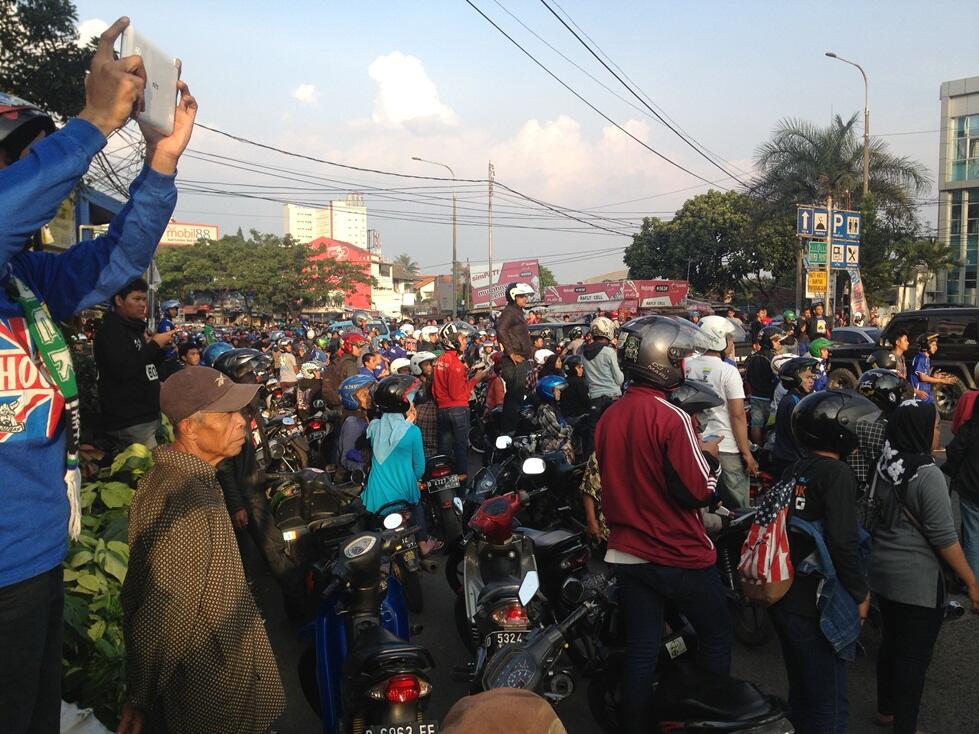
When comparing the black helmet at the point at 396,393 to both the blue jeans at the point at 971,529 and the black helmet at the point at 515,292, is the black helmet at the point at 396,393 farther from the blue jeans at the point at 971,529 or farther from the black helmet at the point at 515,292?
the black helmet at the point at 515,292

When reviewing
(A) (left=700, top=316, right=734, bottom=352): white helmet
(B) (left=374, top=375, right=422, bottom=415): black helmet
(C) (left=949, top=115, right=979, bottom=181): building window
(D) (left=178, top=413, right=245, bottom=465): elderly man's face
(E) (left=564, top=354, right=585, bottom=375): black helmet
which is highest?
(C) (left=949, top=115, right=979, bottom=181): building window

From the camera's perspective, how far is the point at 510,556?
509 centimetres

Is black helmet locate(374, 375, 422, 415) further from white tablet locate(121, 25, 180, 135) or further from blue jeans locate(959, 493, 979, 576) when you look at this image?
white tablet locate(121, 25, 180, 135)

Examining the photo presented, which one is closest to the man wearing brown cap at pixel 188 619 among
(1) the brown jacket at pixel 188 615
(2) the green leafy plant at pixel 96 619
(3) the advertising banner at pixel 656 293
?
(1) the brown jacket at pixel 188 615

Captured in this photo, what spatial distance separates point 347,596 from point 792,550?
6.50 feet

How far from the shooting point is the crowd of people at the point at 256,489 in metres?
1.96

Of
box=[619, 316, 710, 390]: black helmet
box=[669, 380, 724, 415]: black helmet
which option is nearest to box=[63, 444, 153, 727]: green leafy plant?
box=[619, 316, 710, 390]: black helmet

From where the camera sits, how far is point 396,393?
618 centimetres

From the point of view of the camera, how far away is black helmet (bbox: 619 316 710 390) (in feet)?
12.6

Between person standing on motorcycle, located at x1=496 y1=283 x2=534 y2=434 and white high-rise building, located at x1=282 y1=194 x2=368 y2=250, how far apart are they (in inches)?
5595

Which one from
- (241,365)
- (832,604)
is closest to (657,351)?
(832,604)

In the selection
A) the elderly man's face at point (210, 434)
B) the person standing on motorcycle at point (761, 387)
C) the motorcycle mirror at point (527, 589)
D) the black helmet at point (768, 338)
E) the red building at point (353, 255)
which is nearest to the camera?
the elderly man's face at point (210, 434)

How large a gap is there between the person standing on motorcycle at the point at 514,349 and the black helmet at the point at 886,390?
595 centimetres

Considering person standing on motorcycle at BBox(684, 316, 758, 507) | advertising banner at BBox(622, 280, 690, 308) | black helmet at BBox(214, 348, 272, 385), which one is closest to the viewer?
person standing on motorcycle at BBox(684, 316, 758, 507)
